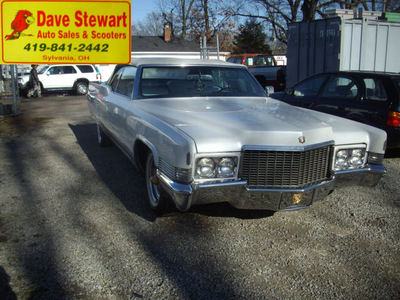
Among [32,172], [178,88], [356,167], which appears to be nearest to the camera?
[356,167]

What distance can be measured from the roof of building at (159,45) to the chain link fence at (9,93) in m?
16.5

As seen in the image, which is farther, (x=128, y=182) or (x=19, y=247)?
(x=128, y=182)

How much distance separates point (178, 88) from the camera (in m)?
4.81

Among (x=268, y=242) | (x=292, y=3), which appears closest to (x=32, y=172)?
(x=268, y=242)

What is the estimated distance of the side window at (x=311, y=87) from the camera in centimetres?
711

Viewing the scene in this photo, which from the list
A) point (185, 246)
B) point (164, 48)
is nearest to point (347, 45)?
point (185, 246)

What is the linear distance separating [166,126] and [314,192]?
1394 millimetres

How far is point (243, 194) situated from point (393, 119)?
12.0ft

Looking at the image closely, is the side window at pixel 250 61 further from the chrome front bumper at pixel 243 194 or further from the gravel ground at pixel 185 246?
the chrome front bumper at pixel 243 194

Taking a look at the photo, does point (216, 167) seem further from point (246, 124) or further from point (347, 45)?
point (347, 45)

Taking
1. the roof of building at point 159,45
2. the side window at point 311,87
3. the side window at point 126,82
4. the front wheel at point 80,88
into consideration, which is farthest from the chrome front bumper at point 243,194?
the roof of building at point 159,45

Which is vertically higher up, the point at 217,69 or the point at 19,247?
the point at 217,69

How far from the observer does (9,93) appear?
59.6 feet

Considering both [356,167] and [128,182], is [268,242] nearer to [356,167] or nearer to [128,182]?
[356,167]
